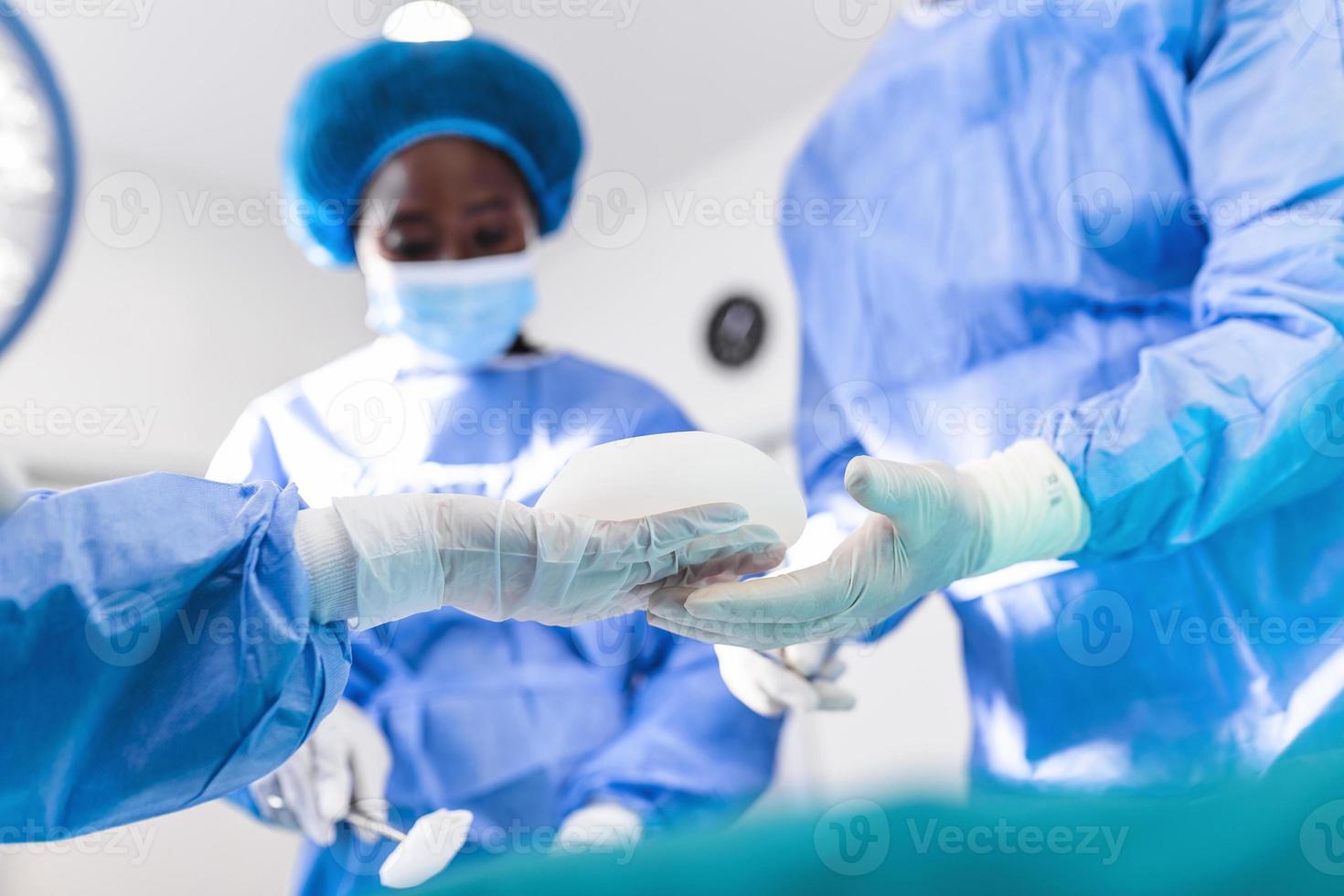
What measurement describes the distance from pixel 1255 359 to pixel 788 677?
0.60 meters

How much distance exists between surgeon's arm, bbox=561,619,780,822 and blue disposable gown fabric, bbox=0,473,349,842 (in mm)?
604

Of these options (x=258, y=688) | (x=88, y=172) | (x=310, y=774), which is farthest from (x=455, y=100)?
(x=88, y=172)

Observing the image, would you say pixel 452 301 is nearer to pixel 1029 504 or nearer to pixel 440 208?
pixel 440 208

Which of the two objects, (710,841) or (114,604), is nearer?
(710,841)

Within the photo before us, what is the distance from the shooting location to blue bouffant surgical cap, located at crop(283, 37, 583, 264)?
5.27 ft

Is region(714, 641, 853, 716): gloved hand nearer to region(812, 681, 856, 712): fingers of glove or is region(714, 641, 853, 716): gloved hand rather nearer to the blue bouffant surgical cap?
region(812, 681, 856, 712): fingers of glove

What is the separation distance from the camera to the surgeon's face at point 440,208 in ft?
5.16

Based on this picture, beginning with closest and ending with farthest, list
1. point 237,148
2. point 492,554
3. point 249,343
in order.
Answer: point 492,554 < point 249,343 < point 237,148

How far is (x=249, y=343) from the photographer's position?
93.0 inches

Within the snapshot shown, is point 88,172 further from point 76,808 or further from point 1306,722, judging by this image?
point 1306,722

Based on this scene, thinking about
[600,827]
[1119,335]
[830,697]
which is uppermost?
[1119,335]

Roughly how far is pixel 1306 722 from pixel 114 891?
1.67 meters

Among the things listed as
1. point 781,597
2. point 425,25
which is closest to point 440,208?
point 425,25

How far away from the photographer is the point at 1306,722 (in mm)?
1019
